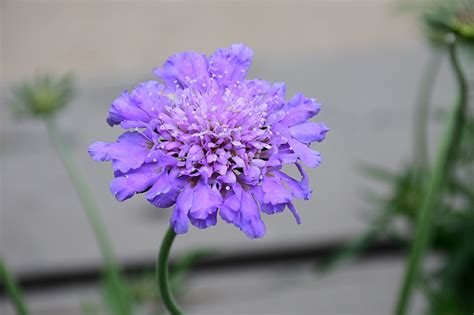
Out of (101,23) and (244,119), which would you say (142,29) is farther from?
(244,119)

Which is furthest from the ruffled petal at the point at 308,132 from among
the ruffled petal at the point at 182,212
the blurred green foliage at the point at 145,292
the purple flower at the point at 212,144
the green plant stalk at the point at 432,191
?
the blurred green foliage at the point at 145,292

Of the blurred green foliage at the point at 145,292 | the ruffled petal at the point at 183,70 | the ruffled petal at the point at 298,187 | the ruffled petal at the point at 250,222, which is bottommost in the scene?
the blurred green foliage at the point at 145,292

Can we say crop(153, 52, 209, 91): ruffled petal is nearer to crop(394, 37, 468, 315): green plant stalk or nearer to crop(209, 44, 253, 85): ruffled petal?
crop(209, 44, 253, 85): ruffled petal

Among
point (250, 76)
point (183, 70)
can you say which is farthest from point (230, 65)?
point (250, 76)

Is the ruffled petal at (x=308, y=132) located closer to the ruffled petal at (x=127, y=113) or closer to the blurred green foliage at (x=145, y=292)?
the ruffled petal at (x=127, y=113)

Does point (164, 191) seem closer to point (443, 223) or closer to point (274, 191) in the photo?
point (274, 191)

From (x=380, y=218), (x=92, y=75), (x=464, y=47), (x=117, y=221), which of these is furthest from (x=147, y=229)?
(x=464, y=47)
